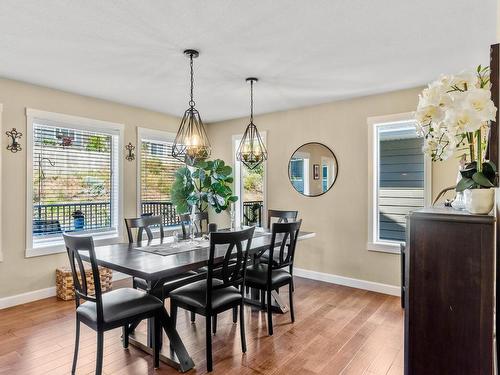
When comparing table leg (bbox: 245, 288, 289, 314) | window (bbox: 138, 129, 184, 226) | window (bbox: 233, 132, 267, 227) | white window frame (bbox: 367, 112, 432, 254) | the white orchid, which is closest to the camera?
the white orchid

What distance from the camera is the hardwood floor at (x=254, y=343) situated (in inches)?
95.9

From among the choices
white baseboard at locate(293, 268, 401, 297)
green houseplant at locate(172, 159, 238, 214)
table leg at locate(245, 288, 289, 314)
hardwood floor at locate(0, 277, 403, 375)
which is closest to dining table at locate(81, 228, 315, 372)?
hardwood floor at locate(0, 277, 403, 375)

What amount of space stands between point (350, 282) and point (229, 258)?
2.54 metres

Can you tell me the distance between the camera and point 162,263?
7.97ft

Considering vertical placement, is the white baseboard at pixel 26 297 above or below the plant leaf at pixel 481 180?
below

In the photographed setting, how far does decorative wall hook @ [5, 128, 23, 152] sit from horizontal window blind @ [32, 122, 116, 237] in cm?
20

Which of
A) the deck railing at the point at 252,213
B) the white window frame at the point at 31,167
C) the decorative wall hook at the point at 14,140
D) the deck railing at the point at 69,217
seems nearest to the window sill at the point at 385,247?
the deck railing at the point at 252,213

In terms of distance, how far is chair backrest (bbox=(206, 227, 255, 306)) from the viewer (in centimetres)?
238

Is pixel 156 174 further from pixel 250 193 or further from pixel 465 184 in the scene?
pixel 465 184

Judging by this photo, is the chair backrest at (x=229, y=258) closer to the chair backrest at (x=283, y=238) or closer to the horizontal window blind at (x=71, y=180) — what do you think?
the chair backrest at (x=283, y=238)

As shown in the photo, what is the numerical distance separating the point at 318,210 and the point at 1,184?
399 centimetres

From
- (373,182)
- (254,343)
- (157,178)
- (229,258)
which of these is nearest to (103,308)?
(229,258)

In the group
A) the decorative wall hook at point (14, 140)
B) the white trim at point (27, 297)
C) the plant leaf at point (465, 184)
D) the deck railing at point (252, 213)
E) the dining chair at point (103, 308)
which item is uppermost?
the decorative wall hook at point (14, 140)

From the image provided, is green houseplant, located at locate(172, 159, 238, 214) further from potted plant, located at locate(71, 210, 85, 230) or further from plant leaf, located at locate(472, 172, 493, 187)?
plant leaf, located at locate(472, 172, 493, 187)
